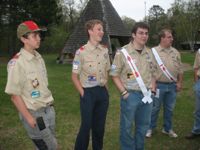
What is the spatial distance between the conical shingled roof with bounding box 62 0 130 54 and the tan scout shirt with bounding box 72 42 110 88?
1981 cm

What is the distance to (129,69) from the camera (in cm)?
519

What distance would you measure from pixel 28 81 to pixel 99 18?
2166 centimetres

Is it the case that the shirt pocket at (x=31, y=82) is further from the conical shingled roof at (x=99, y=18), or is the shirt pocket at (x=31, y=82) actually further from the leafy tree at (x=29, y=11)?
the leafy tree at (x=29, y=11)

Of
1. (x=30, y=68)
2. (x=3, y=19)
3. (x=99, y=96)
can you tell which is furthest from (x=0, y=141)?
(x=3, y=19)

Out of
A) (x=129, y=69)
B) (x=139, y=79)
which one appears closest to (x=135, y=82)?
(x=139, y=79)

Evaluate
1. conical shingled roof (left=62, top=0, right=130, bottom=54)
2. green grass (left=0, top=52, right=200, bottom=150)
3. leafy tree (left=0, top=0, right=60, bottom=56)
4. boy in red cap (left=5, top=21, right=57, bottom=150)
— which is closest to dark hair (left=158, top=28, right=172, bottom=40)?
green grass (left=0, top=52, right=200, bottom=150)

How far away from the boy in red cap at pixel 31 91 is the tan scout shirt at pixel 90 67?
3.17 feet

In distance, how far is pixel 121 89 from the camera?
5137mm

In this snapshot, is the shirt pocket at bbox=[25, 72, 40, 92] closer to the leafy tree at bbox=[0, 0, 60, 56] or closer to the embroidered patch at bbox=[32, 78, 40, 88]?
the embroidered patch at bbox=[32, 78, 40, 88]

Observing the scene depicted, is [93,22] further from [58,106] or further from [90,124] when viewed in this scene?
[58,106]

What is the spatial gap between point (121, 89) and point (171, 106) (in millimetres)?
2098

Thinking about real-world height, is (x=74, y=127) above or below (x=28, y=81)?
below

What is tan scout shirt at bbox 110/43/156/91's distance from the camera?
5.19m

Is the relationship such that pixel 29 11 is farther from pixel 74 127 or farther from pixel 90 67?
pixel 90 67
